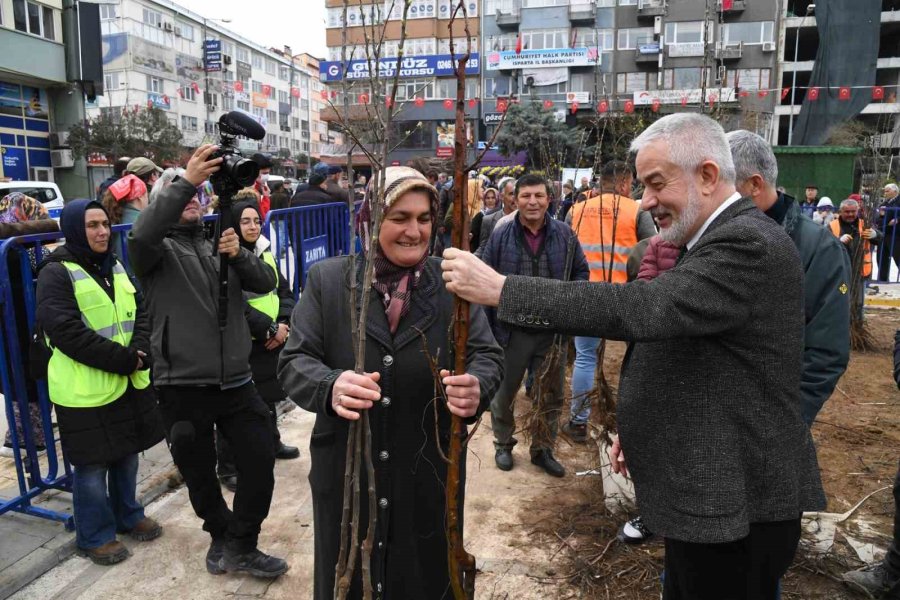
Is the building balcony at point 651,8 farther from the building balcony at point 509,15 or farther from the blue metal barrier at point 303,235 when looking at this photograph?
the blue metal barrier at point 303,235

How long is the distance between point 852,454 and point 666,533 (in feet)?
11.4

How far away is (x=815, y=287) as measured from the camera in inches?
90.4

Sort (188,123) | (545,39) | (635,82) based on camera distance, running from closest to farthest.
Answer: (635,82) → (545,39) → (188,123)

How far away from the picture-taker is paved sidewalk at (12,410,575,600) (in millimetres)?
2975

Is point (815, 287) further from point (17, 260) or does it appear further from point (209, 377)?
point (17, 260)

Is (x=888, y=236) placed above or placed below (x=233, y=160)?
below

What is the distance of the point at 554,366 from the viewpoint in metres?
4.35

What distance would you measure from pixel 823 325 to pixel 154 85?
2154 inches

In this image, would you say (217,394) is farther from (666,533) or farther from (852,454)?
(852,454)

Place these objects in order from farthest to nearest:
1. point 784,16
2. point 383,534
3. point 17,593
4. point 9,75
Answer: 1. point 784,16
2. point 9,75
3. point 17,593
4. point 383,534

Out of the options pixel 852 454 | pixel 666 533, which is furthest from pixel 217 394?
pixel 852 454

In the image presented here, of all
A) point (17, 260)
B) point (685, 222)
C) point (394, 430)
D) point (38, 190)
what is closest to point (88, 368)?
point (17, 260)

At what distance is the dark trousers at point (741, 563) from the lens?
1.71 m

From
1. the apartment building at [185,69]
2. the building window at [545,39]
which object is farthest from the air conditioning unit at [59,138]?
the building window at [545,39]
